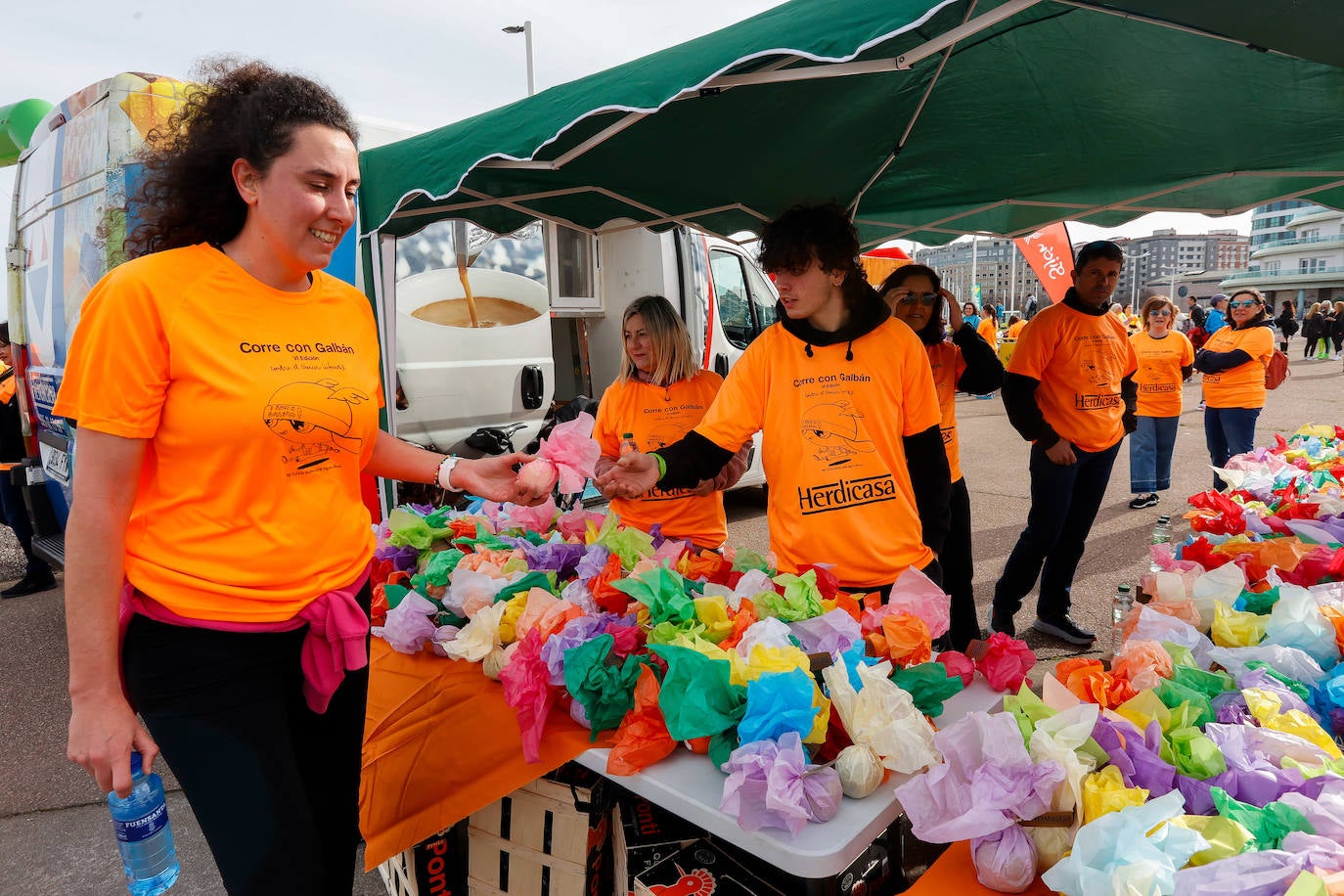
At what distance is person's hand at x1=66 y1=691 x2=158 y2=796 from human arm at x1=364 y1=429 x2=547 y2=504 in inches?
25.1

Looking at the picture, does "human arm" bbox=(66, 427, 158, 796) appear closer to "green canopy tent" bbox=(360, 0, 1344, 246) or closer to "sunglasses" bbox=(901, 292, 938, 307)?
"green canopy tent" bbox=(360, 0, 1344, 246)

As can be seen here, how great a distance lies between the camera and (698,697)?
1404 mm

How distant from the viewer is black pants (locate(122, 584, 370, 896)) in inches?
48.2

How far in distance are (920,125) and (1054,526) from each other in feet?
6.41

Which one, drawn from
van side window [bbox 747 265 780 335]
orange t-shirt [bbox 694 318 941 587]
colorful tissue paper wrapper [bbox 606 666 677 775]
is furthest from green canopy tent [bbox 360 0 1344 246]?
van side window [bbox 747 265 780 335]

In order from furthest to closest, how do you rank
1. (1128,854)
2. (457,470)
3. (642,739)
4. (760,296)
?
1. (760,296)
2. (457,470)
3. (642,739)
4. (1128,854)

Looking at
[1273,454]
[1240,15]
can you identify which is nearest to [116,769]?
[1240,15]

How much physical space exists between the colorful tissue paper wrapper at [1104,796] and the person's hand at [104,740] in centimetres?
137

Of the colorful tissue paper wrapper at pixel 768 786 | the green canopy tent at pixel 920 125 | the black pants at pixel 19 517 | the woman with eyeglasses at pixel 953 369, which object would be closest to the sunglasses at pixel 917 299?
the woman with eyeglasses at pixel 953 369

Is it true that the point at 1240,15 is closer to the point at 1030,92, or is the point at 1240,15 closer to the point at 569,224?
the point at 1030,92

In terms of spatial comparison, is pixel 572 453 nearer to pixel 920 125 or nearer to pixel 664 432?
pixel 664 432

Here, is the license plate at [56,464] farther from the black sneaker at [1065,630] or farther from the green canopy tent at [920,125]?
the black sneaker at [1065,630]

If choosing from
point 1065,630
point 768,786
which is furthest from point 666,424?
point 1065,630

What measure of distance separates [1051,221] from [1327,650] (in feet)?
11.5
